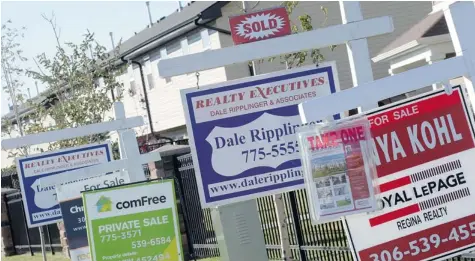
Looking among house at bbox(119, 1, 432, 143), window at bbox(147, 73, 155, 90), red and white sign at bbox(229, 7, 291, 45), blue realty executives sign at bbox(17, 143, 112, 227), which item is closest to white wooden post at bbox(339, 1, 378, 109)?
red and white sign at bbox(229, 7, 291, 45)

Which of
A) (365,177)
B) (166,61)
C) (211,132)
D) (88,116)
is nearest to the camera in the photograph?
(365,177)

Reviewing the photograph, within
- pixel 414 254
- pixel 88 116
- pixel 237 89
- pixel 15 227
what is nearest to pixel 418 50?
pixel 88 116

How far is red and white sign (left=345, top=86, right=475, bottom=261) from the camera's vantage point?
412 cm

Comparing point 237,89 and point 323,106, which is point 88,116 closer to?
point 237,89

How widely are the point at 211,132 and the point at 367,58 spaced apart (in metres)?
1.22

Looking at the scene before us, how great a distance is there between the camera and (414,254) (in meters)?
4.20

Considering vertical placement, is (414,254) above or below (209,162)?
below

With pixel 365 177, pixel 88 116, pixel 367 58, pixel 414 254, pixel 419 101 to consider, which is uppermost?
pixel 88 116

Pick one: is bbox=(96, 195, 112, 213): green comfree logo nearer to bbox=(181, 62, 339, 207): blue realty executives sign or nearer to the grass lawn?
bbox=(181, 62, 339, 207): blue realty executives sign

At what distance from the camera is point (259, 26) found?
17.6ft

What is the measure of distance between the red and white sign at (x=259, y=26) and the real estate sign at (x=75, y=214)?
5336 mm

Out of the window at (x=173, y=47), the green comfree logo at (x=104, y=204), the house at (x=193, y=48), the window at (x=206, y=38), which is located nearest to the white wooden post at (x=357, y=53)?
the green comfree logo at (x=104, y=204)

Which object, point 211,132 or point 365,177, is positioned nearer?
point 365,177

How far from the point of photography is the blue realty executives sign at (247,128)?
18.3 feet
